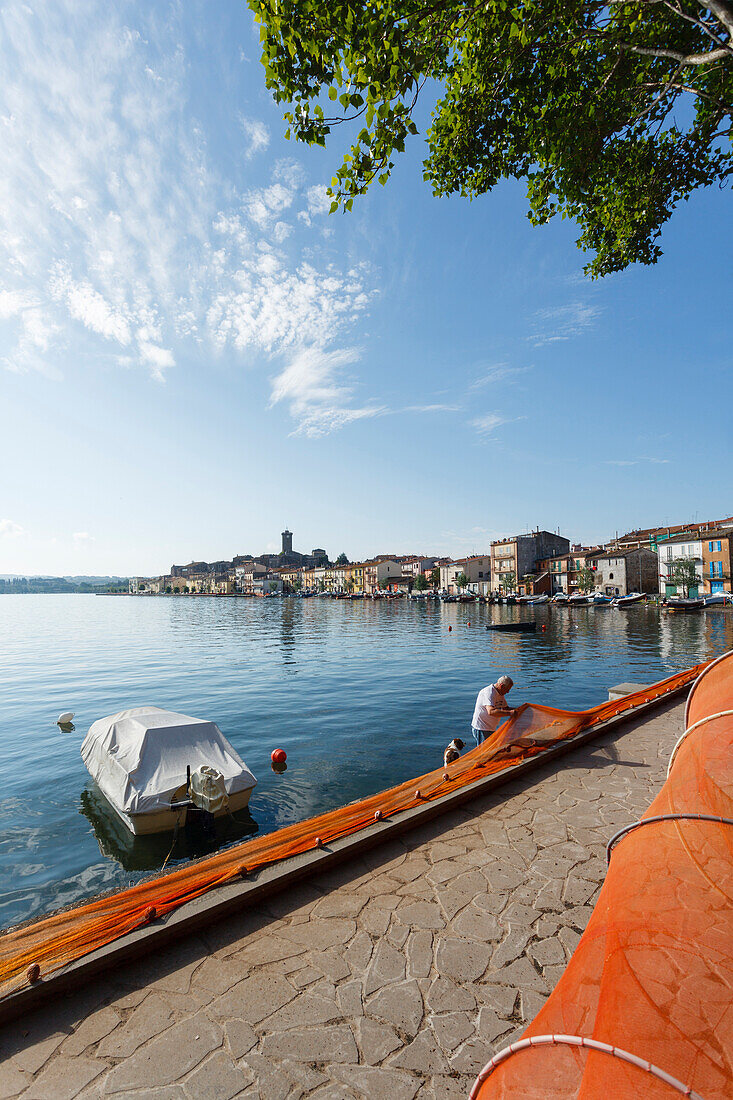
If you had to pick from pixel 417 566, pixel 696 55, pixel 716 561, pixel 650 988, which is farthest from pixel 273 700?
pixel 417 566

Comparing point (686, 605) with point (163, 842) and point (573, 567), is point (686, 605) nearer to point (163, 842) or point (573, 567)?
point (573, 567)

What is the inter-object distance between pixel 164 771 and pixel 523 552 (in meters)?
99.4

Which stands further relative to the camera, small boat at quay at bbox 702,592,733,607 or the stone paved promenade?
small boat at quay at bbox 702,592,733,607

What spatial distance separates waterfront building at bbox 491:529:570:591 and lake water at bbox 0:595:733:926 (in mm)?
51733

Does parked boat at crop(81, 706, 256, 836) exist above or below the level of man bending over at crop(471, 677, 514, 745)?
below

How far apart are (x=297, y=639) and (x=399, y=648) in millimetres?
12013

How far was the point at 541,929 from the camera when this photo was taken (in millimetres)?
4234

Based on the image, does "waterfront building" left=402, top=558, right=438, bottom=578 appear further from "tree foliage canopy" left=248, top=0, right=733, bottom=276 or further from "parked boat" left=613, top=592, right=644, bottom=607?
"tree foliage canopy" left=248, top=0, right=733, bottom=276

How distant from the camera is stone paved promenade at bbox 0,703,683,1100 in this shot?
9.94 feet

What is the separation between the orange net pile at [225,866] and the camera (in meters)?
4.09

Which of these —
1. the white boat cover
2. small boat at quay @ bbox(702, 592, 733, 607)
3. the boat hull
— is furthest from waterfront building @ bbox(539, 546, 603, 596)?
the boat hull

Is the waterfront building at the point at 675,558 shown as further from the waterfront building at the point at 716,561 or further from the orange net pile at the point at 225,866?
the orange net pile at the point at 225,866

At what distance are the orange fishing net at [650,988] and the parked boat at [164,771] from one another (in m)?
8.32

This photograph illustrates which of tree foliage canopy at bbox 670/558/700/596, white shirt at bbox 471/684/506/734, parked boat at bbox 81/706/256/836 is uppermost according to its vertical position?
tree foliage canopy at bbox 670/558/700/596
